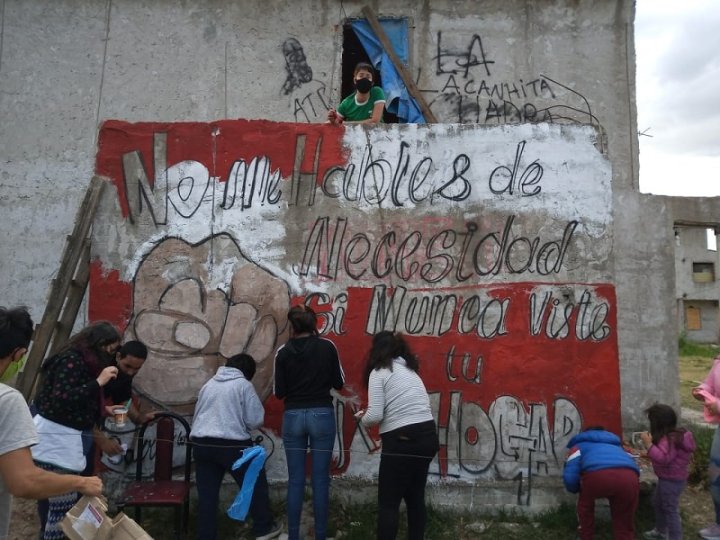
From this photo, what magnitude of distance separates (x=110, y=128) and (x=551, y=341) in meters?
4.41

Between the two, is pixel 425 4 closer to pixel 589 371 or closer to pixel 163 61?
pixel 163 61

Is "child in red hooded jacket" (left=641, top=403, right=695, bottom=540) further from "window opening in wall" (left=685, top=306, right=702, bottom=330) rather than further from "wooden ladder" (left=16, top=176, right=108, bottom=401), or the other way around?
"window opening in wall" (left=685, top=306, right=702, bottom=330)

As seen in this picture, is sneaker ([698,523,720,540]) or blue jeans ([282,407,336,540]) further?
sneaker ([698,523,720,540])

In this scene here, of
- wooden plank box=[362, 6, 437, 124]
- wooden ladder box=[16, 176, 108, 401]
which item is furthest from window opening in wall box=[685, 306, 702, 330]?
wooden ladder box=[16, 176, 108, 401]

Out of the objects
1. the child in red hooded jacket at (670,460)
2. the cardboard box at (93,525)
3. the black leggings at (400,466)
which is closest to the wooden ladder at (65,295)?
the cardboard box at (93,525)

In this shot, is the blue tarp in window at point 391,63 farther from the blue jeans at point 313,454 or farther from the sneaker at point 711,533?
the sneaker at point 711,533

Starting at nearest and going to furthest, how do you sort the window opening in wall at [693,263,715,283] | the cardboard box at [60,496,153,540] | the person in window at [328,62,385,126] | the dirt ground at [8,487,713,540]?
the cardboard box at [60,496,153,540] → the dirt ground at [8,487,713,540] → the person in window at [328,62,385,126] → the window opening in wall at [693,263,715,283]

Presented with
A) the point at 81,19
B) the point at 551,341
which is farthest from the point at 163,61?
the point at 551,341

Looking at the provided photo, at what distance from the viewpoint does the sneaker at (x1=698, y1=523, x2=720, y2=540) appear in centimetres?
469

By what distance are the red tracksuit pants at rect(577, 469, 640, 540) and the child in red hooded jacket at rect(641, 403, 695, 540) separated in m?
0.54

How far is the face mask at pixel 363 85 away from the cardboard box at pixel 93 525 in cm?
479

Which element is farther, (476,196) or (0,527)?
(476,196)

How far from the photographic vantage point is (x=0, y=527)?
2635 millimetres

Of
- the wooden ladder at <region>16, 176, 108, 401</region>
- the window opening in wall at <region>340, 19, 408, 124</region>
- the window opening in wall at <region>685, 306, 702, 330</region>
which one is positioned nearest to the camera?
the wooden ladder at <region>16, 176, 108, 401</region>
